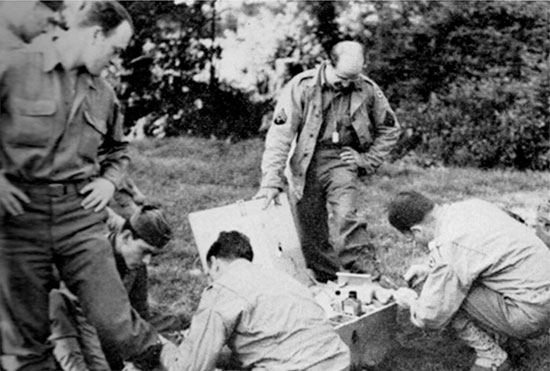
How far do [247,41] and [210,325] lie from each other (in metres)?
5.00

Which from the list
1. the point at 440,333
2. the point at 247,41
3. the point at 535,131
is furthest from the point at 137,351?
the point at 535,131

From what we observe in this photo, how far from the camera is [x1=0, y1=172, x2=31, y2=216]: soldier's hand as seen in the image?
118 inches

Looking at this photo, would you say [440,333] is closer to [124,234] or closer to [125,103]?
[124,234]

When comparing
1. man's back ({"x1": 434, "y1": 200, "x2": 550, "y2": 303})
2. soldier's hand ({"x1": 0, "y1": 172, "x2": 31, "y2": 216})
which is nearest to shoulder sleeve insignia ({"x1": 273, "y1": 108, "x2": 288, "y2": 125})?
man's back ({"x1": 434, "y1": 200, "x2": 550, "y2": 303})

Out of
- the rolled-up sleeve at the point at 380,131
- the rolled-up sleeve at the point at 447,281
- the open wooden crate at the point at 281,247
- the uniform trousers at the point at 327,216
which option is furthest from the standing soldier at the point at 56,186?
the rolled-up sleeve at the point at 380,131

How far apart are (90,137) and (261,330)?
100cm

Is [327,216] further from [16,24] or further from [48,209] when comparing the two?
[16,24]

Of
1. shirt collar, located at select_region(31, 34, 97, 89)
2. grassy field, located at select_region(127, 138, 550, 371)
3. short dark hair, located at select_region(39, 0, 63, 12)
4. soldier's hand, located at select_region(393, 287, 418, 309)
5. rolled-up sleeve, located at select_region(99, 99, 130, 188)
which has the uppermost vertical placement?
shirt collar, located at select_region(31, 34, 97, 89)

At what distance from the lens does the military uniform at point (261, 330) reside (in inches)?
122

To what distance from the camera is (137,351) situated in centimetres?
343

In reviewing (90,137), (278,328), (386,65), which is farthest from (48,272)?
(386,65)

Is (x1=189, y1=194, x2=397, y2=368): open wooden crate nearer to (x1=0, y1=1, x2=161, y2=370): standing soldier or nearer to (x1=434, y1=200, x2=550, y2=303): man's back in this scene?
(x1=434, y1=200, x2=550, y2=303): man's back

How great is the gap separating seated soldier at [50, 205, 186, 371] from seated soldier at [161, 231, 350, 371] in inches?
24.4

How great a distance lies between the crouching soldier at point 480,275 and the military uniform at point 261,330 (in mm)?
765
